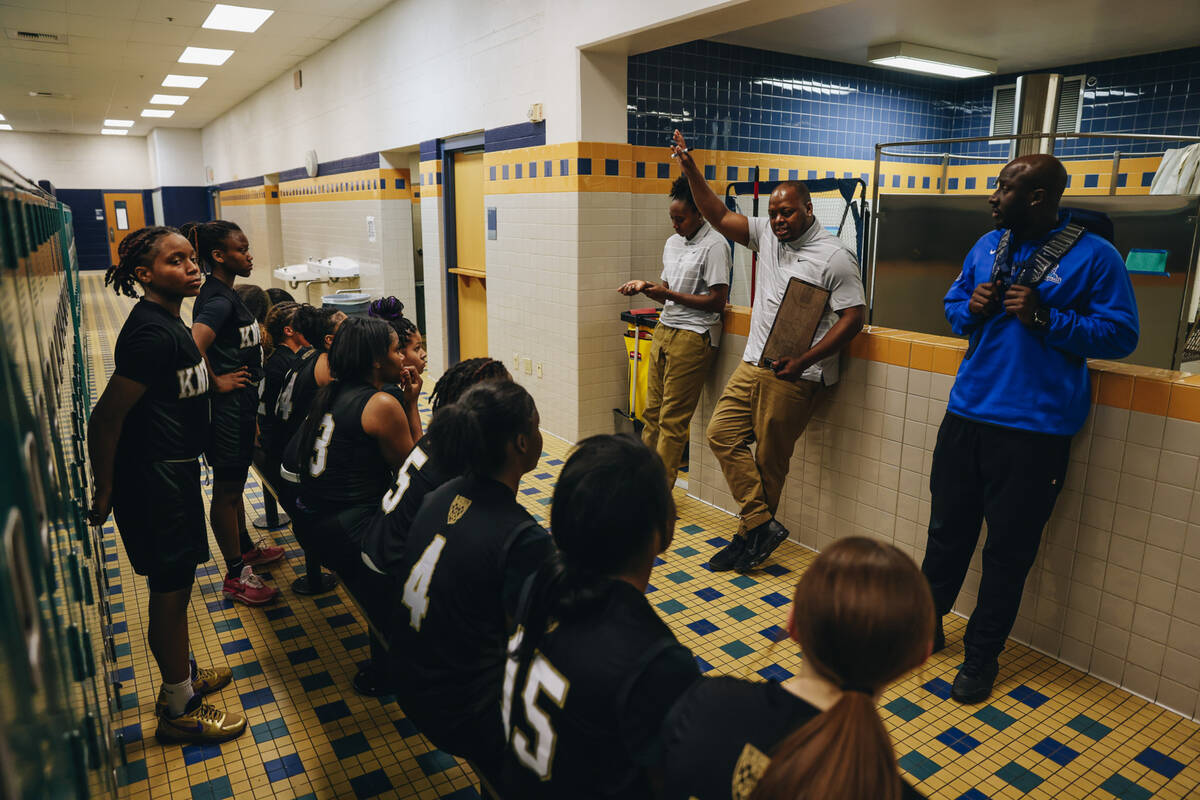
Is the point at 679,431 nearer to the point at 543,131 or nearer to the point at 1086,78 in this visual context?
the point at 543,131

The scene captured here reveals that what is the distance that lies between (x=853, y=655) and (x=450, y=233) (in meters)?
6.68

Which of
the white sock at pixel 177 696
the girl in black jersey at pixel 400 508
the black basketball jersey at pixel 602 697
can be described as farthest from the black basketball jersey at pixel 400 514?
the white sock at pixel 177 696

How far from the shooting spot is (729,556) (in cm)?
364

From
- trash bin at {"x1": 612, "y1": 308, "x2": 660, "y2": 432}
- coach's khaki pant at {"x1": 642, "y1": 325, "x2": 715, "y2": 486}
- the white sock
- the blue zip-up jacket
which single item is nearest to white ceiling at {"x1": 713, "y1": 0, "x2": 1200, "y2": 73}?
trash bin at {"x1": 612, "y1": 308, "x2": 660, "y2": 432}

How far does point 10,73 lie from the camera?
1070 centimetres

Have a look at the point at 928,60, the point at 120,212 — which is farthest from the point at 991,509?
the point at 120,212

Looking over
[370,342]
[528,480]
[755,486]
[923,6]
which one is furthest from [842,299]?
[923,6]

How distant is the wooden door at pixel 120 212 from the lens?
20.2 metres

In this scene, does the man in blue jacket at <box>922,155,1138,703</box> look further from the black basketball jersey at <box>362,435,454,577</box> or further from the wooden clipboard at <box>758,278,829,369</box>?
the black basketball jersey at <box>362,435,454,577</box>

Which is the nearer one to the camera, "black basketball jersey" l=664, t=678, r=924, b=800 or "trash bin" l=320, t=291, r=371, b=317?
"black basketball jersey" l=664, t=678, r=924, b=800

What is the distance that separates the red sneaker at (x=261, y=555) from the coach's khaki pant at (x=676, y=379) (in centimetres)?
196

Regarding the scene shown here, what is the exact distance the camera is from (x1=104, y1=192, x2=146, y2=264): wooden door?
66.4 feet

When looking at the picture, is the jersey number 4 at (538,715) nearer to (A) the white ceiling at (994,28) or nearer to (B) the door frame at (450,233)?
(A) the white ceiling at (994,28)

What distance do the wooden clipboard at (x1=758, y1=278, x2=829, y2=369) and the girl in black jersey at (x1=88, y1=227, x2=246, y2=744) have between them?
7.64 ft
